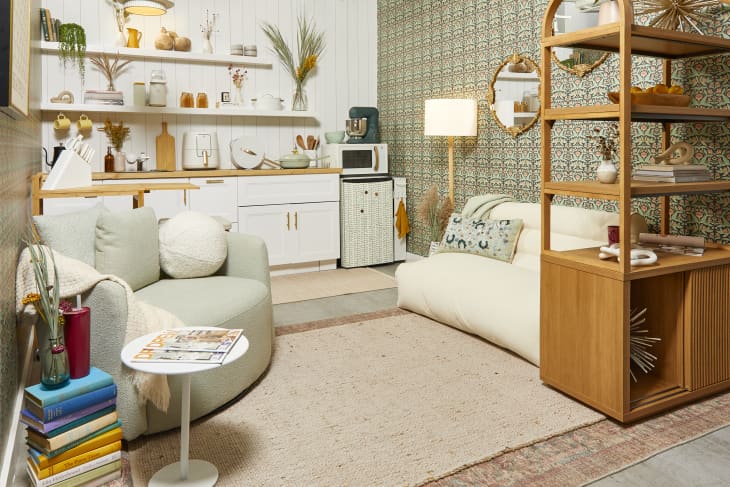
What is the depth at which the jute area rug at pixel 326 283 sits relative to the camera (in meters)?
4.56

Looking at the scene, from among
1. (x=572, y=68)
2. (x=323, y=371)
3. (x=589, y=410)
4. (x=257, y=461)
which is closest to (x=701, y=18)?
(x=572, y=68)

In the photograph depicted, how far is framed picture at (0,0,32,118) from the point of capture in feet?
5.04

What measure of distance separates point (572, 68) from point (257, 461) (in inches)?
111

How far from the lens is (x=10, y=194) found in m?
2.28

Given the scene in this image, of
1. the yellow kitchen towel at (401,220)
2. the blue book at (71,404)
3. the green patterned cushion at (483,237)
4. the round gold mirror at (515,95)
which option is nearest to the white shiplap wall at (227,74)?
the yellow kitchen towel at (401,220)

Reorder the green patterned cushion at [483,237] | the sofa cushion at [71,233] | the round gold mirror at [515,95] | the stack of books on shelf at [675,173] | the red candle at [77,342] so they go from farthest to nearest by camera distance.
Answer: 1. the round gold mirror at [515,95]
2. the green patterned cushion at [483,237]
3. the stack of books on shelf at [675,173]
4. the sofa cushion at [71,233]
5. the red candle at [77,342]

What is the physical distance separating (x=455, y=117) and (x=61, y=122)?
2970 mm

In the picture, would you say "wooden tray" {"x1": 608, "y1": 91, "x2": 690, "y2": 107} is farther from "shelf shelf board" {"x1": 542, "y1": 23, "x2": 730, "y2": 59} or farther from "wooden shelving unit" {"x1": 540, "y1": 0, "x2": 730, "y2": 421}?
"shelf shelf board" {"x1": 542, "y1": 23, "x2": 730, "y2": 59}

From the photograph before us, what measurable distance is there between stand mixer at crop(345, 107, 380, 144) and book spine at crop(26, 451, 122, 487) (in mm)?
3988

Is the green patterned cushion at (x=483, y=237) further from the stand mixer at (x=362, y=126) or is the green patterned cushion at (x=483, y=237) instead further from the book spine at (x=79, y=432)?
the book spine at (x=79, y=432)

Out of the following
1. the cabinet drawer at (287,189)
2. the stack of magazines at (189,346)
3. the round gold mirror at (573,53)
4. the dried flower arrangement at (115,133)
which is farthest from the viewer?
the cabinet drawer at (287,189)

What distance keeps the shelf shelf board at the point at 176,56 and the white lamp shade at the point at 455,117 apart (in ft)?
6.10

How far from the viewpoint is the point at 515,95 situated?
4180mm

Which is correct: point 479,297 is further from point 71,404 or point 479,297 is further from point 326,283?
point 71,404
